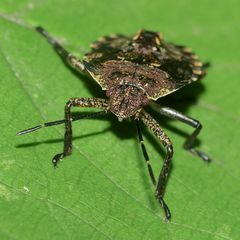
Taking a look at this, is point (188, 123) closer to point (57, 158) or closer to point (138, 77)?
point (138, 77)

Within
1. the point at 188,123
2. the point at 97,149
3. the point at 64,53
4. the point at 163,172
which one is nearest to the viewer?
the point at 163,172

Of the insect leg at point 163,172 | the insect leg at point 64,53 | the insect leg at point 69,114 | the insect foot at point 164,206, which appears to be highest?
the insect leg at point 64,53

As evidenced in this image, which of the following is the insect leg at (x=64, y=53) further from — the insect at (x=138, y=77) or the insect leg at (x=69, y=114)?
the insect leg at (x=69, y=114)

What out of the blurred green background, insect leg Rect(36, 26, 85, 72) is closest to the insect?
insect leg Rect(36, 26, 85, 72)

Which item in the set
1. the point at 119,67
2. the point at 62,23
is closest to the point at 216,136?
the point at 119,67

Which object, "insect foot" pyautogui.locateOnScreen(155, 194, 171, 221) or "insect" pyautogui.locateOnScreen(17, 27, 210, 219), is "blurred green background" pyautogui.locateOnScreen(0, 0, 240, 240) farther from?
"insect" pyautogui.locateOnScreen(17, 27, 210, 219)

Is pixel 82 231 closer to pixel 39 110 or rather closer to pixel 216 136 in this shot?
pixel 39 110

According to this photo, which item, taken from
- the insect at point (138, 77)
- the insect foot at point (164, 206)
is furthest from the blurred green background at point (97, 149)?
the insect at point (138, 77)

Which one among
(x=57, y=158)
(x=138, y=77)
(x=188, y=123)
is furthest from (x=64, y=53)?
(x=188, y=123)
